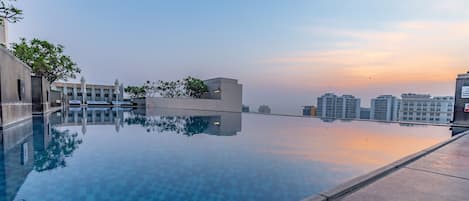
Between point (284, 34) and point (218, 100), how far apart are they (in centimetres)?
1021

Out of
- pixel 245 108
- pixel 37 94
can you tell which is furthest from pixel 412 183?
pixel 245 108

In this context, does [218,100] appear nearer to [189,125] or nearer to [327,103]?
[189,125]

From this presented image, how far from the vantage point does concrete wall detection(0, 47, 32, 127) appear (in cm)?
671

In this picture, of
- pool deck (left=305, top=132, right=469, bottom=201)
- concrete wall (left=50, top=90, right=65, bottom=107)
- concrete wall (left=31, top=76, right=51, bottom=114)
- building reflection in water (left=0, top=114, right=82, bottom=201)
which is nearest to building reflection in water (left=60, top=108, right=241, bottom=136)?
concrete wall (left=31, top=76, right=51, bottom=114)

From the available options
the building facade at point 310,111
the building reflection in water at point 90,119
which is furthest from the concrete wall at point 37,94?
the building facade at point 310,111

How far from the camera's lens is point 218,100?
67.3 feet

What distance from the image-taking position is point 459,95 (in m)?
10.3

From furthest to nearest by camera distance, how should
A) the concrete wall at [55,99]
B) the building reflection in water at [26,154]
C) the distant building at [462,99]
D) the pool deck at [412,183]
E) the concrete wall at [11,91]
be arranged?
the concrete wall at [55,99]
the distant building at [462,99]
the concrete wall at [11,91]
the building reflection in water at [26,154]
the pool deck at [412,183]

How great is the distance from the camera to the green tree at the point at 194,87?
71.9 feet

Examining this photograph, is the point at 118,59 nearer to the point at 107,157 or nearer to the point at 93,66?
the point at 93,66

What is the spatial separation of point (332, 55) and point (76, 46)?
20523 mm

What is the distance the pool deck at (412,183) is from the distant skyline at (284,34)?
7.76 meters

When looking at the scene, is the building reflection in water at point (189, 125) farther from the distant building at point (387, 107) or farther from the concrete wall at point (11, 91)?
the distant building at point (387, 107)

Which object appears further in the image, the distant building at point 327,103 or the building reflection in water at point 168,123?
the distant building at point 327,103
